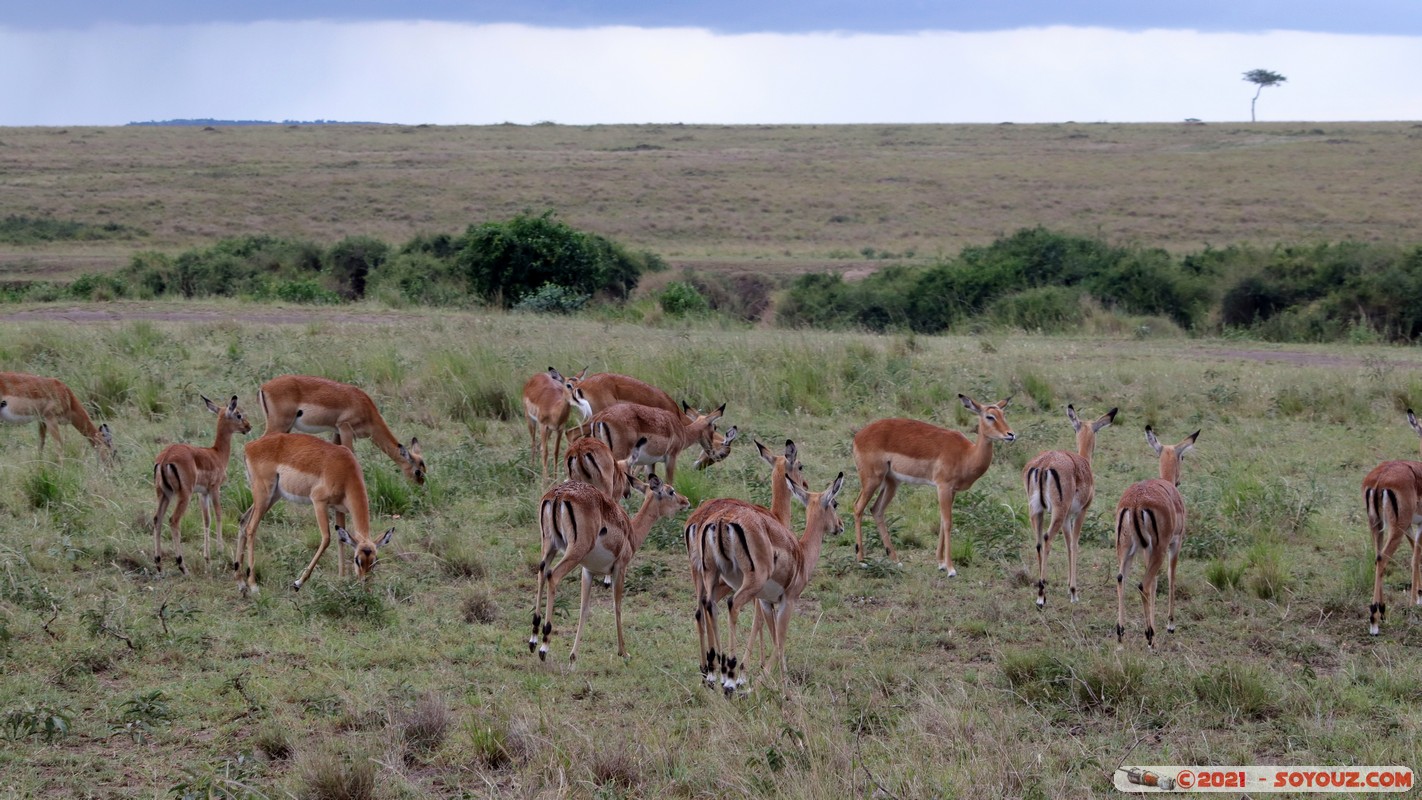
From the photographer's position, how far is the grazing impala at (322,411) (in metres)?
9.73

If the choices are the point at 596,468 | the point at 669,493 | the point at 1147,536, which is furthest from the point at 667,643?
the point at 1147,536

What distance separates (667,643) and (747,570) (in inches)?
44.9

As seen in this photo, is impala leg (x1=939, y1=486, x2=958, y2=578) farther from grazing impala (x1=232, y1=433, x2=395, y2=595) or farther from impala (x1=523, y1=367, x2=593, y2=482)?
grazing impala (x1=232, y1=433, x2=395, y2=595)

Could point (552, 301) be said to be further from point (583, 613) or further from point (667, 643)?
point (583, 613)

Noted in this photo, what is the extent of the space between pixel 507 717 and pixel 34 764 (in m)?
1.68

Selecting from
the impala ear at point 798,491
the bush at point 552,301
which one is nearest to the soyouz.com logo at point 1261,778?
the impala ear at point 798,491

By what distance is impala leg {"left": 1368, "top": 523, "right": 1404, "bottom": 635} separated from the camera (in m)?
6.83

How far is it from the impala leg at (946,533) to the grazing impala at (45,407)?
603 centimetres

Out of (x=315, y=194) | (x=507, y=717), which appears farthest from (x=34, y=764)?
(x=315, y=194)

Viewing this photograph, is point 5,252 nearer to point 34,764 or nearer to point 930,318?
point 930,318

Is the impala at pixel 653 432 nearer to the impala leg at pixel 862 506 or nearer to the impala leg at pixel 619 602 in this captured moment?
the impala leg at pixel 862 506

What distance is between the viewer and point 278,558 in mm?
7770

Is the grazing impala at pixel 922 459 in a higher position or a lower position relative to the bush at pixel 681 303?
higher

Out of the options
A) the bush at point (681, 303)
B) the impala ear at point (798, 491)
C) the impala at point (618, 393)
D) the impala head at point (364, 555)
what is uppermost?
the impala ear at point (798, 491)
